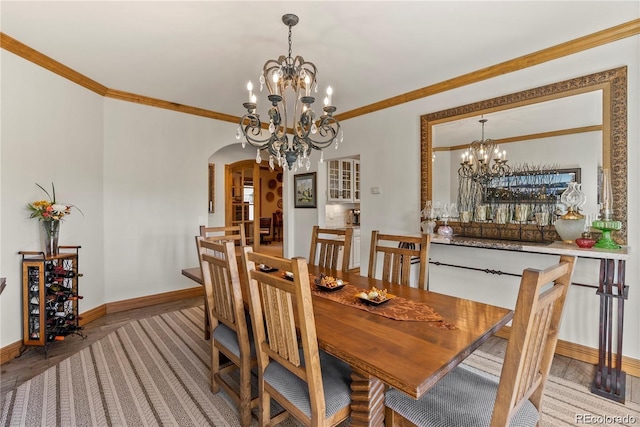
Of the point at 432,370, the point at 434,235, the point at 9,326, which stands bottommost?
the point at 9,326

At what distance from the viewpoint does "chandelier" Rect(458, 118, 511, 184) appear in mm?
2959

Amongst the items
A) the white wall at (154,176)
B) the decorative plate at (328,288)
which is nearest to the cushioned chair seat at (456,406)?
the decorative plate at (328,288)

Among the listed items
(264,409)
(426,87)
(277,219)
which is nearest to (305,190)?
(426,87)

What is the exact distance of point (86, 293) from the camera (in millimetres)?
3426

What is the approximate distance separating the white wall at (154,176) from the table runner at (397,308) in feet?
5.90

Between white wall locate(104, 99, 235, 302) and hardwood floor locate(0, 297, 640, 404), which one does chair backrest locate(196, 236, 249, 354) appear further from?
white wall locate(104, 99, 235, 302)

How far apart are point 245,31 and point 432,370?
101 inches

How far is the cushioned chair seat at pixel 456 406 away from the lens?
1.17 meters

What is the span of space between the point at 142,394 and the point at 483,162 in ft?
11.5

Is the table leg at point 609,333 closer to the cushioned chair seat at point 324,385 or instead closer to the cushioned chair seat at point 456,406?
the cushioned chair seat at point 456,406

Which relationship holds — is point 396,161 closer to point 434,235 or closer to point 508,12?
point 434,235

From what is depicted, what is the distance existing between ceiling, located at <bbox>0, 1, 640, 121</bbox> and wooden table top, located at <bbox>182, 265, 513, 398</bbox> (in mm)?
1996

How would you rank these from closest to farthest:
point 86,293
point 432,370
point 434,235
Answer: point 432,370 < point 434,235 < point 86,293

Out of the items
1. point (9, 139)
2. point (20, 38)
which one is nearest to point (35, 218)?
point (9, 139)
